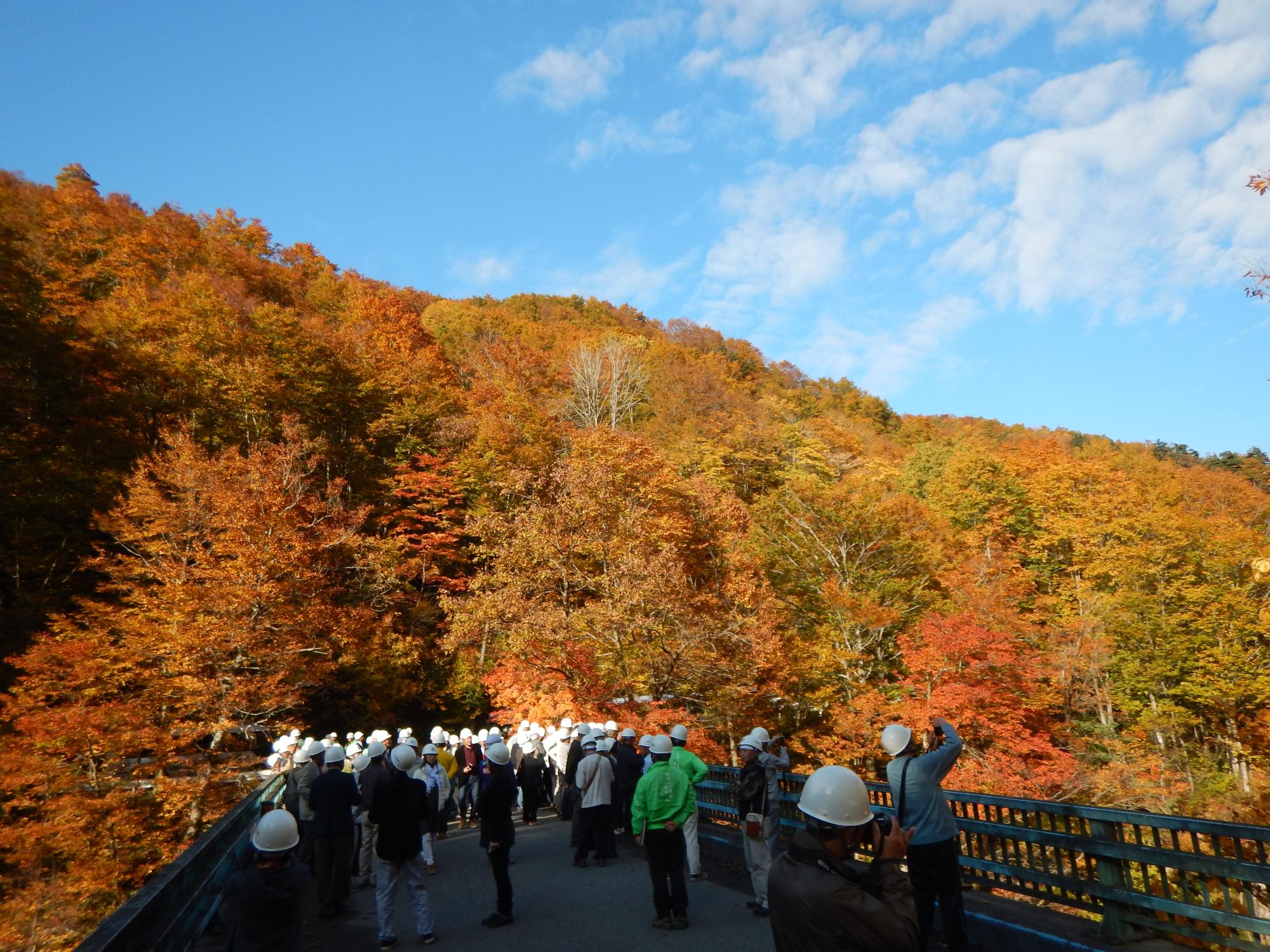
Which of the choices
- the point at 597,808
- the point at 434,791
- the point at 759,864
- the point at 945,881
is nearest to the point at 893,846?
the point at 945,881

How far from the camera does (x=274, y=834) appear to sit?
13.9 ft

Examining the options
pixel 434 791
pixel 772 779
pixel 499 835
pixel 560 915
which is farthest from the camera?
pixel 434 791

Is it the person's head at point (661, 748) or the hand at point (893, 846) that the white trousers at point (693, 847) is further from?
the hand at point (893, 846)

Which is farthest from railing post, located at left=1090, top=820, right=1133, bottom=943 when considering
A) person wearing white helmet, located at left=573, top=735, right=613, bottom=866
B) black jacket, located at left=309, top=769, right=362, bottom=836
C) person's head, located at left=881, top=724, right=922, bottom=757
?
black jacket, located at left=309, top=769, right=362, bottom=836

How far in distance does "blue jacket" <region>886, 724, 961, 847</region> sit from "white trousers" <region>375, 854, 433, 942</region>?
427 cm

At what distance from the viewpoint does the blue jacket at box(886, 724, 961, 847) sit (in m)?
5.39

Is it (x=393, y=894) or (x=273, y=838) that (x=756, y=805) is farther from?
(x=273, y=838)

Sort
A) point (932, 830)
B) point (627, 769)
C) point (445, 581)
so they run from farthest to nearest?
point (445, 581) → point (627, 769) → point (932, 830)

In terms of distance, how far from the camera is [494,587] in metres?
25.6

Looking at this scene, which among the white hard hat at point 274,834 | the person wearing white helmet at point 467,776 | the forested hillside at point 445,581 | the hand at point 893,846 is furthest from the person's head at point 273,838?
the forested hillside at point 445,581

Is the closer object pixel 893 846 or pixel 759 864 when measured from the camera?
pixel 893 846

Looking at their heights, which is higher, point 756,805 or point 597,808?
point 756,805

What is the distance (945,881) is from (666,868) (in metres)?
2.68

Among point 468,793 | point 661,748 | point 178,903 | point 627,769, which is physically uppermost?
point 661,748
